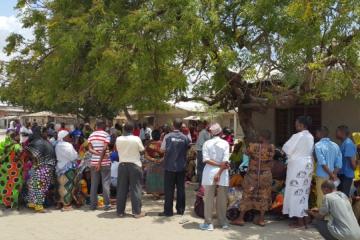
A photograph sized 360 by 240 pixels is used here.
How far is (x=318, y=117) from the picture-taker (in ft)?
48.7

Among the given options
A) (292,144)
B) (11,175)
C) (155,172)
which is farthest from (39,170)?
(292,144)

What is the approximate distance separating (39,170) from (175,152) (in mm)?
2720

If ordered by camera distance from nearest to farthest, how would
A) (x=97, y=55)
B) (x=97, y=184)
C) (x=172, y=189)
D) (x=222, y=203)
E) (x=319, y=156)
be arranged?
1. (x=319, y=156)
2. (x=222, y=203)
3. (x=172, y=189)
4. (x=97, y=184)
5. (x=97, y=55)

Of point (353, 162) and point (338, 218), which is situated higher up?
point (353, 162)

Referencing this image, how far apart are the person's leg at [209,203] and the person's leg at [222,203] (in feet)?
0.34

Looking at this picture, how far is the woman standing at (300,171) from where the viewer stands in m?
7.98

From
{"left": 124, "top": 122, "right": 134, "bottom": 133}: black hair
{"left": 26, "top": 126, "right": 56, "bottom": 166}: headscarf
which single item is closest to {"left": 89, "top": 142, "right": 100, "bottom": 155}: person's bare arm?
{"left": 26, "top": 126, "right": 56, "bottom": 166}: headscarf

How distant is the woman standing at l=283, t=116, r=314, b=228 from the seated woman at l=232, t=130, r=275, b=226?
0.36 metres

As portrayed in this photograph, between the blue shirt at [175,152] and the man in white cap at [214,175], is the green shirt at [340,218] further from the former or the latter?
the blue shirt at [175,152]

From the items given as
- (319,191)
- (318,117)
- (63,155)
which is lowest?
(319,191)

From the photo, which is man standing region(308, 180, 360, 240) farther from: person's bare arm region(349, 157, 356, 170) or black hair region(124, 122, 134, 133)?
black hair region(124, 122, 134, 133)

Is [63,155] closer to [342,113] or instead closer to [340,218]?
[340,218]

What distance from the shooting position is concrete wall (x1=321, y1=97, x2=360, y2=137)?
13641mm

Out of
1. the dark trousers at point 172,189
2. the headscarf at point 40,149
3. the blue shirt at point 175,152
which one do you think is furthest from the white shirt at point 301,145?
the headscarf at point 40,149
